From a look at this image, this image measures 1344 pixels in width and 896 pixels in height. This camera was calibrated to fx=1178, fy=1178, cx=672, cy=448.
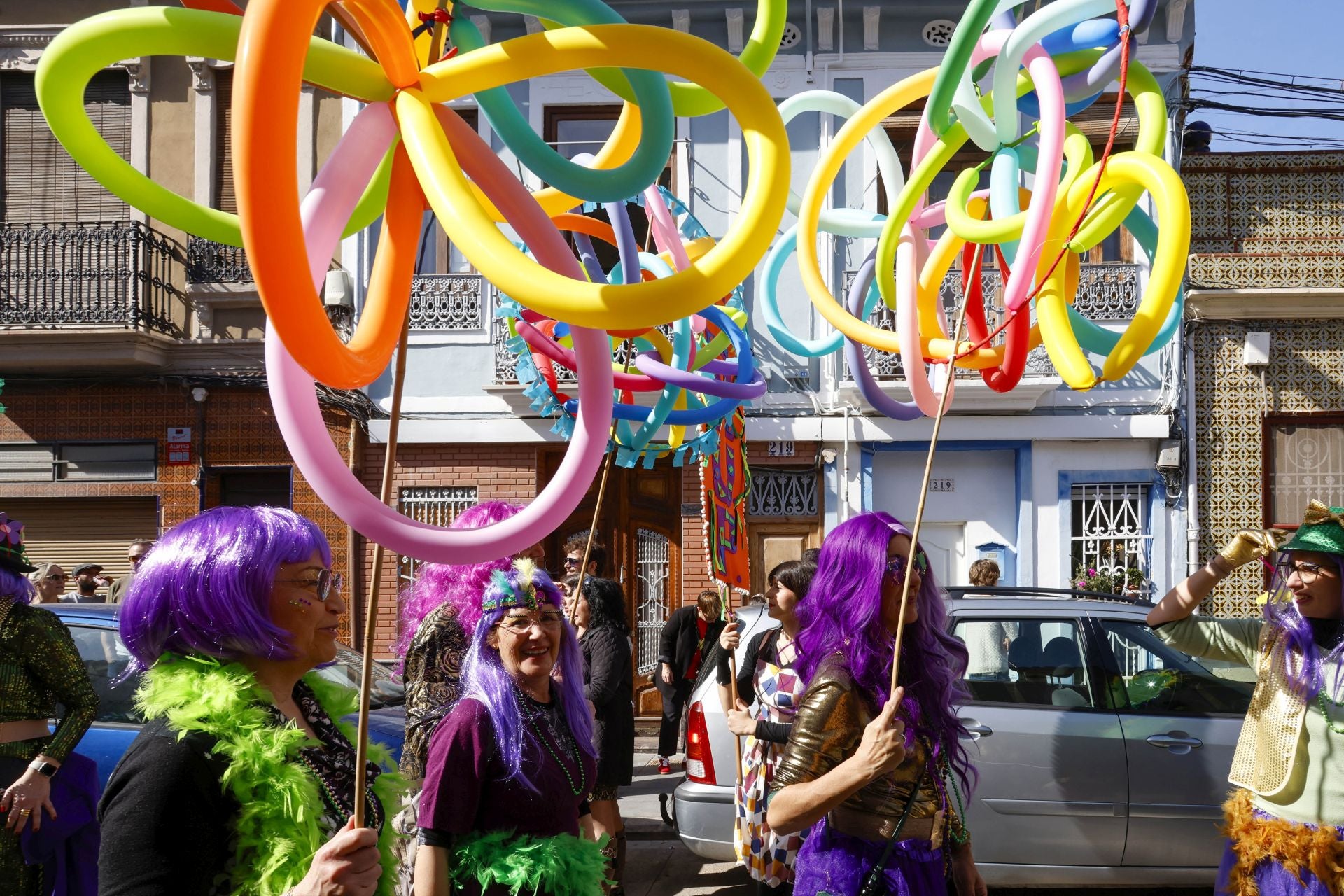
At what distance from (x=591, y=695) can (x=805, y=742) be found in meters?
3.01

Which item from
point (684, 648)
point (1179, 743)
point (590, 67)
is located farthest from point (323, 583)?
point (684, 648)

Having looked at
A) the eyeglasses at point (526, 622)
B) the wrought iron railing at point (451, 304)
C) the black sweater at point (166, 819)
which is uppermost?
the wrought iron railing at point (451, 304)

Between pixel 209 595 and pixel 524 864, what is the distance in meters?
1.15

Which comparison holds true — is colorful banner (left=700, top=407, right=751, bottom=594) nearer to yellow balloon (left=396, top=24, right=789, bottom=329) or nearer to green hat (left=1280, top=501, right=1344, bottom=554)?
green hat (left=1280, top=501, right=1344, bottom=554)

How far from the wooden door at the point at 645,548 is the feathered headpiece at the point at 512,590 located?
9.32 metres

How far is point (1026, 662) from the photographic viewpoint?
20.2 ft

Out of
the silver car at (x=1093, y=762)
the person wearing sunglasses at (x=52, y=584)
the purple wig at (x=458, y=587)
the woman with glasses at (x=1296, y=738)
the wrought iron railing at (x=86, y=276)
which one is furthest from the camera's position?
the wrought iron railing at (x=86, y=276)

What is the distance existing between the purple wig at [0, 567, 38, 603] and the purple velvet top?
6.13 feet

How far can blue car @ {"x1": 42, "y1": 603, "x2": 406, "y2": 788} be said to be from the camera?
5621mm

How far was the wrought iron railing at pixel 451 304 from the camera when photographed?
508 inches

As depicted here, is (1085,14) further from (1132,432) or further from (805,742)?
(1132,432)

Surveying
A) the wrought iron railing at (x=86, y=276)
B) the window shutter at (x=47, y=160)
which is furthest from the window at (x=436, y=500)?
the window shutter at (x=47, y=160)

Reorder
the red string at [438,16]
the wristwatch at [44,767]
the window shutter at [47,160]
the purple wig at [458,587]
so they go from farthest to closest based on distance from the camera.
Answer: the window shutter at [47,160] → the purple wig at [458,587] → the wristwatch at [44,767] → the red string at [438,16]

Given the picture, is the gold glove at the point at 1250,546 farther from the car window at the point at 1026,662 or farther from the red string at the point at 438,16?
the red string at the point at 438,16
